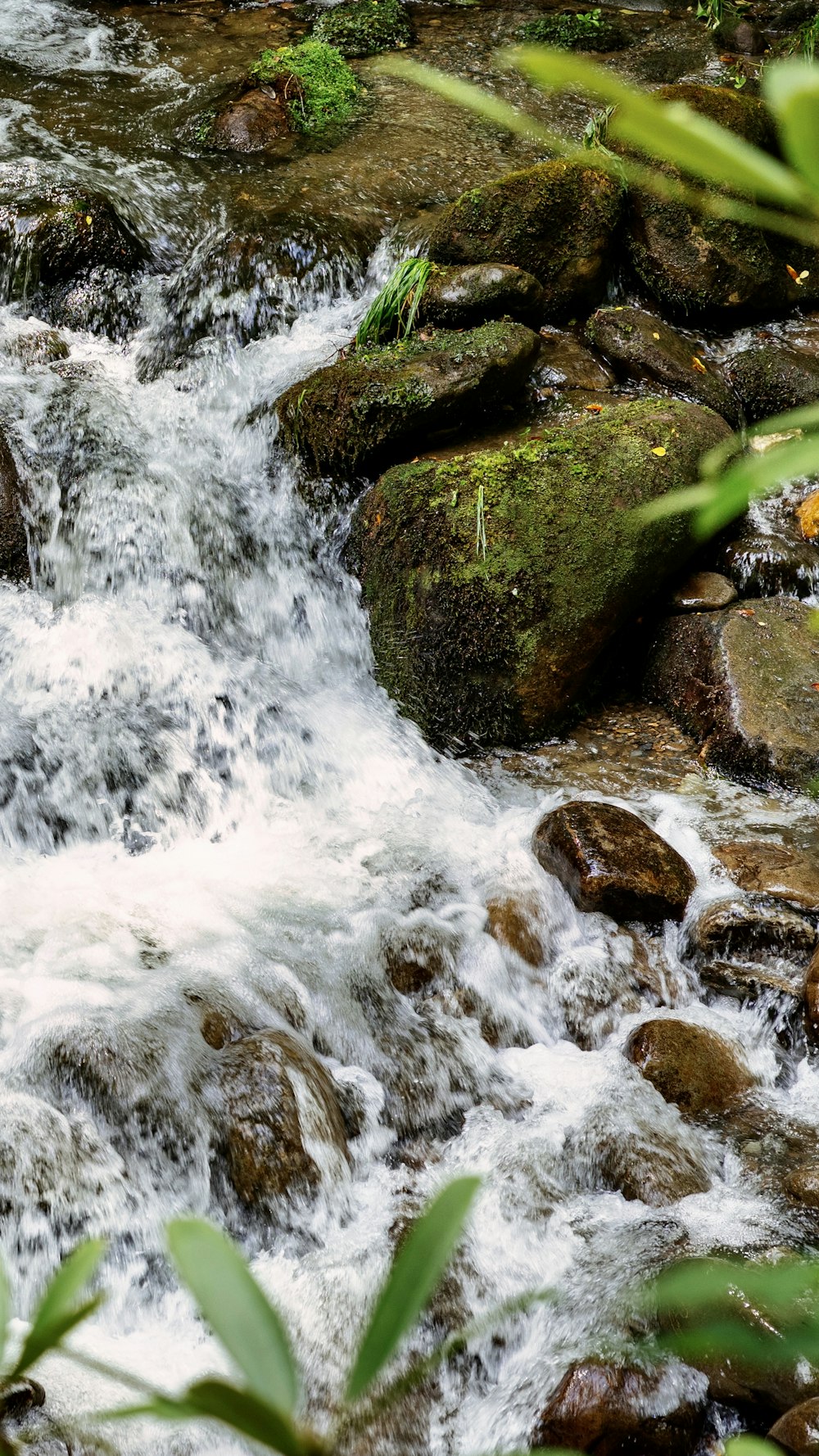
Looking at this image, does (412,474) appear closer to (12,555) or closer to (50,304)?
(12,555)

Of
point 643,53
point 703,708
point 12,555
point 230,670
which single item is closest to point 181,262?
point 12,555

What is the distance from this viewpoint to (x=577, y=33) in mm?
9867

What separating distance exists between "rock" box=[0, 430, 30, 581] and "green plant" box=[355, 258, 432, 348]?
6.65 ft

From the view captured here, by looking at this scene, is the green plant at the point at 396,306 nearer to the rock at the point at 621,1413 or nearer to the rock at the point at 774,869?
the rock at the point at 774,869

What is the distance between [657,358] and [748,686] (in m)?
2.18

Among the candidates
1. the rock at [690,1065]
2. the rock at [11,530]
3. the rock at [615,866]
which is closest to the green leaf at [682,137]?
the rock at [690,1065]

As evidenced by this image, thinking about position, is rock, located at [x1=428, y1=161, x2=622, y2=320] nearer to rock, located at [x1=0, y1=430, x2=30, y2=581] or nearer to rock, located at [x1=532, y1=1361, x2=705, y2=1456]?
rock, located at [x1=0, y1=430, x2=30, y2=581]

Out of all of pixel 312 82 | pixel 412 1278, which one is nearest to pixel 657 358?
pixel 312 82

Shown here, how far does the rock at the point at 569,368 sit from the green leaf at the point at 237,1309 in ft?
18.9

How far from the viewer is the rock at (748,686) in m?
4.69

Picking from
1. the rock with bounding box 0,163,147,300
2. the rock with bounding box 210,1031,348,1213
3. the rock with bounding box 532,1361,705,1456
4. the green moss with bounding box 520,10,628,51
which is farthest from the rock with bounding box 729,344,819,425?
the green moss with bounding box 520,10,628,51

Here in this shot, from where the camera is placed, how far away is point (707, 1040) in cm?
362

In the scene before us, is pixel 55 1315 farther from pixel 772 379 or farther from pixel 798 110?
pixel 772 379

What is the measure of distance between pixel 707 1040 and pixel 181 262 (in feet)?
19.4
